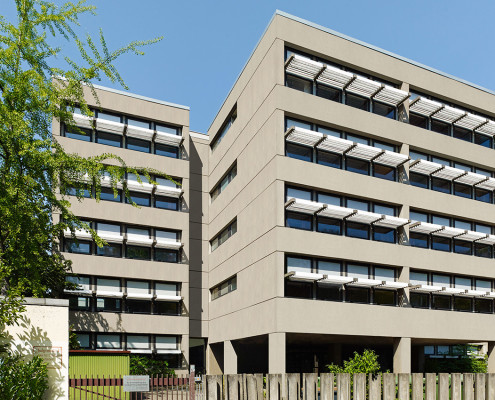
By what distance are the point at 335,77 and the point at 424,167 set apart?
9.67 meters

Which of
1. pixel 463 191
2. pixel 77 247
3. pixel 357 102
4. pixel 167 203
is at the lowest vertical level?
pixel 77 247

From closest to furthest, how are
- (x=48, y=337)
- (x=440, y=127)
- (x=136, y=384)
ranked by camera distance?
(x=48, y=337)
(x=136, y=384)
(x=440, y=127)

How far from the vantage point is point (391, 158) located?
37.7m

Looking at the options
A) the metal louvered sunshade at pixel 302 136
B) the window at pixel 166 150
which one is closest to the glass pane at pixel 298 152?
the metal louvered sunshade at pixel 302 136

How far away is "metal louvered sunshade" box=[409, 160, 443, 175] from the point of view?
38.8 m

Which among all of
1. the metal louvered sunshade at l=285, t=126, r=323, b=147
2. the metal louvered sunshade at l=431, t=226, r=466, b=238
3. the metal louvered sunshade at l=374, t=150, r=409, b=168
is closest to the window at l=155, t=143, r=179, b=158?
the metal louvered sunshade at l=285, t=126, r=323, b=147

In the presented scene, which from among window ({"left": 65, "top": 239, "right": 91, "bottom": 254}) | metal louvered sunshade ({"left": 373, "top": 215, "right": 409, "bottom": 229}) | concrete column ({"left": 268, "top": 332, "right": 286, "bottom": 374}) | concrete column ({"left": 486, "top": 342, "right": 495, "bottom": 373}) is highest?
metal louvered sunshade ({"left": 373, "top": 215, "right": 409, "bottom": 229})

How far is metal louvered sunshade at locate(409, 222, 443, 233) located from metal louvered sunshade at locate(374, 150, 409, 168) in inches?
180

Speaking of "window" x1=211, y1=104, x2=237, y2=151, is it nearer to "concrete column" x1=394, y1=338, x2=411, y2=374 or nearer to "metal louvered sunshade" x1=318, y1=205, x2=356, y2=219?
"metal louvered sunshade" x1=318, y1=205, x2=356, y2=219

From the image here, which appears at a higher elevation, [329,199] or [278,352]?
[329,199]

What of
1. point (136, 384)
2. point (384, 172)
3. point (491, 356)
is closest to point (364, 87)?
point (384, 172)

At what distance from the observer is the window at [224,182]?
147 ft

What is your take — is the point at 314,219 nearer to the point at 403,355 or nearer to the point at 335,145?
the point at 335,145

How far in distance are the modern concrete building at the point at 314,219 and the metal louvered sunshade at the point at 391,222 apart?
0.10 metres
